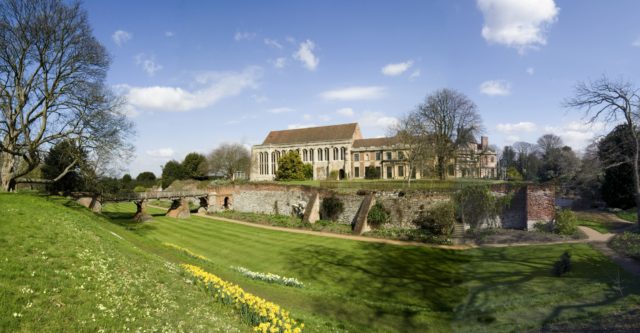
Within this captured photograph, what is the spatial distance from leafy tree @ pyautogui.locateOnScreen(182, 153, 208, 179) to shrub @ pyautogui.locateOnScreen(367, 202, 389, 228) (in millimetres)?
47090

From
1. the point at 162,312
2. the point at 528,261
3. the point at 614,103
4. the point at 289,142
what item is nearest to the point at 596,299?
the point at 528,261

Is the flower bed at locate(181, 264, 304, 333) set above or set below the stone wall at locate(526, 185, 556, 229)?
below

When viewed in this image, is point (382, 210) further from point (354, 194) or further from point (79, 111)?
point (79, 111)

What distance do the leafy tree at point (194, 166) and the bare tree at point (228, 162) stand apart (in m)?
2.05

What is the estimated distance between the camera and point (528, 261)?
16031mm

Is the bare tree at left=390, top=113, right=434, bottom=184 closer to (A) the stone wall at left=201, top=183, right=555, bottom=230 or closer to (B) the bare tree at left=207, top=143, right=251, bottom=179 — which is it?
(A) the stone wall at left=201, top=183, right=555, bottom=230

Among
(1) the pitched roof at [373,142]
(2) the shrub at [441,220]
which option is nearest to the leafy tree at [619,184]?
(2) the shrub at [441,220]

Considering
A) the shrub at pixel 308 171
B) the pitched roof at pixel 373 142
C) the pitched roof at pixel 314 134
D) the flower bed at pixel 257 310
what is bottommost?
the flower bed at pixel 257 310

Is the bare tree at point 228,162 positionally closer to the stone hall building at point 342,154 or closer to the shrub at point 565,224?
the stone hall building at point 342,154

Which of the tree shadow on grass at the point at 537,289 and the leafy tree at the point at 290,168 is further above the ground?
the leafy tree at the point at 290,168

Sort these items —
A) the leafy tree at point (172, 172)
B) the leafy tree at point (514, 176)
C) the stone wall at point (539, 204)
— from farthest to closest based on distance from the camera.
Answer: the leafy tree at point (172, 172) < the leafy tree at point (514, 176) < the stone wall at point (539, 204)

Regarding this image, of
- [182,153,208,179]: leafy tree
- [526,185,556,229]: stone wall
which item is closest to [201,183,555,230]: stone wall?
[526,185,556,229]: stone wall

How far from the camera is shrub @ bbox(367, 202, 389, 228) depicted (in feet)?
86.3

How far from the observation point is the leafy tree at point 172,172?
208 feet
